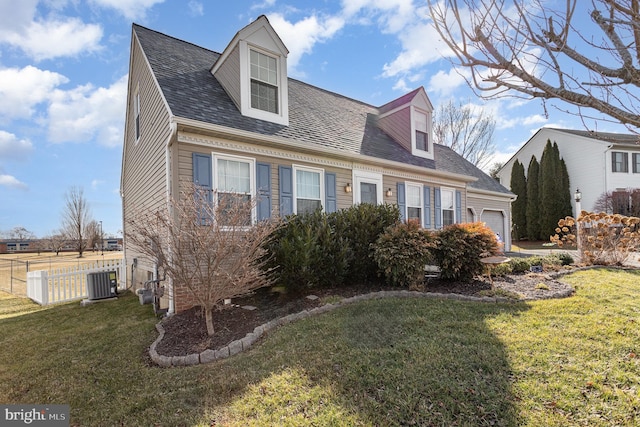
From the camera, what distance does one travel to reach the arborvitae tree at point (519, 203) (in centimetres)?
2483

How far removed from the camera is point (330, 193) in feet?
28.4

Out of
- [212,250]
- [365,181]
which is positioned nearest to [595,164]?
[365,181]

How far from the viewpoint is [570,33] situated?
8.25ft

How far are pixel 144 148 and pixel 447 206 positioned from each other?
10617 millimetres

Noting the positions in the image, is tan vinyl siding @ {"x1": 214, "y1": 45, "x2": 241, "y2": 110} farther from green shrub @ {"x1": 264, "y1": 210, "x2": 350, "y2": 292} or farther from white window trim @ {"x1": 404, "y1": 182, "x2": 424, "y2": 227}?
white window trim @ {"x1": 404, "y1": 182, "x2": 424, "y2": 227}

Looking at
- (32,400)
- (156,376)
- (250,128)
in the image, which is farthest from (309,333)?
(250,128)

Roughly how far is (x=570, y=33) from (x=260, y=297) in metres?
6.07

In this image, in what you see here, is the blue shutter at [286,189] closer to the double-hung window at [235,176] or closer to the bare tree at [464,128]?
the double-hung window at [235,176]

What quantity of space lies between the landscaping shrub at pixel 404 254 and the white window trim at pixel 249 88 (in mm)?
4258

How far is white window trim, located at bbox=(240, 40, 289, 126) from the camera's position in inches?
301

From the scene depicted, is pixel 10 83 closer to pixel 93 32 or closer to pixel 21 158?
pixel 93 32

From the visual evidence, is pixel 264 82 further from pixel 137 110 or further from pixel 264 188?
pixel 137 110

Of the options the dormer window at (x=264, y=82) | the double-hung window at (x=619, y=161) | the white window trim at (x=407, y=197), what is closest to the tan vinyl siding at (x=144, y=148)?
the dormer window at (x=264, y=82)

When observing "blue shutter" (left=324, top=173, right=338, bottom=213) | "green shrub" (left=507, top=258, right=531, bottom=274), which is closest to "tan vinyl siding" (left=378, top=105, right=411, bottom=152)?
"blue shutter" (left=324, top=173, right=338, bottom=213)
